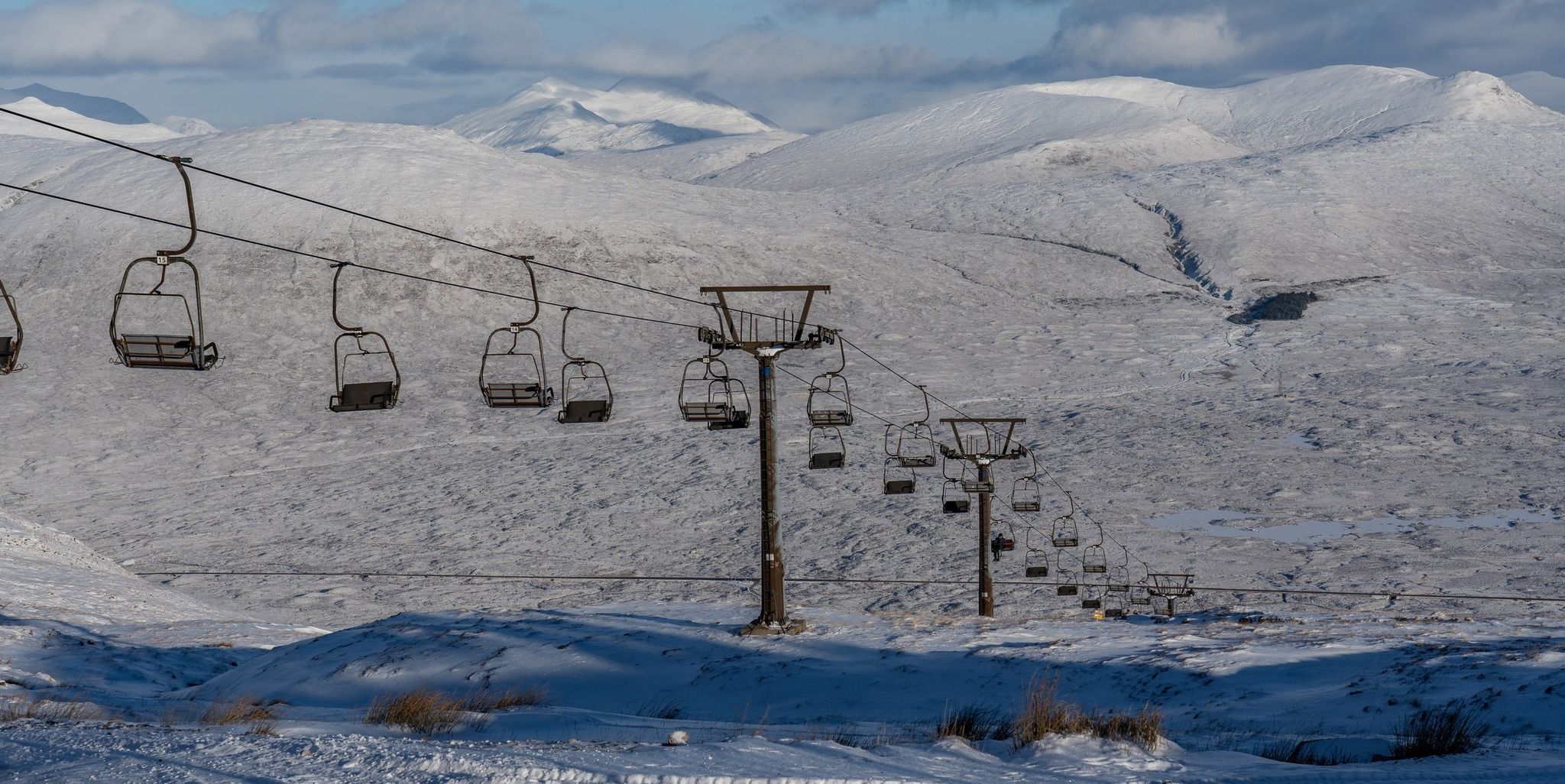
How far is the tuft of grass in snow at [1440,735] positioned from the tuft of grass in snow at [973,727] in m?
3.57

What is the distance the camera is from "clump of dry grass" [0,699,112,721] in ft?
40.4

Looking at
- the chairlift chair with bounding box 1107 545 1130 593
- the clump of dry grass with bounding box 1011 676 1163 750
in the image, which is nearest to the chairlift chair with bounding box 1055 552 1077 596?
the chairlift chair with bounding box 1107 545 1130 593

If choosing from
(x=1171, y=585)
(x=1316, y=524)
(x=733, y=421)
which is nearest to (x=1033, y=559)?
(x=1171, y=585)

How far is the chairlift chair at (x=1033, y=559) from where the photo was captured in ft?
105

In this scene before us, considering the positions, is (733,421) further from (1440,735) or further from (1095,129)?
(1095,129)

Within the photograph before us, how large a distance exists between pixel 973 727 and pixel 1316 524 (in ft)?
115

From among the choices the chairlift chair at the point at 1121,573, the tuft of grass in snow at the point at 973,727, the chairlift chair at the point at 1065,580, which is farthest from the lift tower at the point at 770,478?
the chairlift chair at the point at 1121,573

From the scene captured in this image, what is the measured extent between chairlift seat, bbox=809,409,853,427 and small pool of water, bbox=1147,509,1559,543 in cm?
2462

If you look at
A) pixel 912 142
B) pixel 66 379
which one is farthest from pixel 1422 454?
pixel 912 142

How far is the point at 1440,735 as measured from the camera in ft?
35.4

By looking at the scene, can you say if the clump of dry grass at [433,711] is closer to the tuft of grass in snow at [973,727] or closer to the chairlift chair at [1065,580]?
the tuft of grass in snow at [973,727]

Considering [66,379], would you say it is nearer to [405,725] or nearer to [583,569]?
[583,569]

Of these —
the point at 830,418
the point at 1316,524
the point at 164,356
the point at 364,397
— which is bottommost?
the point at 1316,524

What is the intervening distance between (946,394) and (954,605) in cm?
3027
